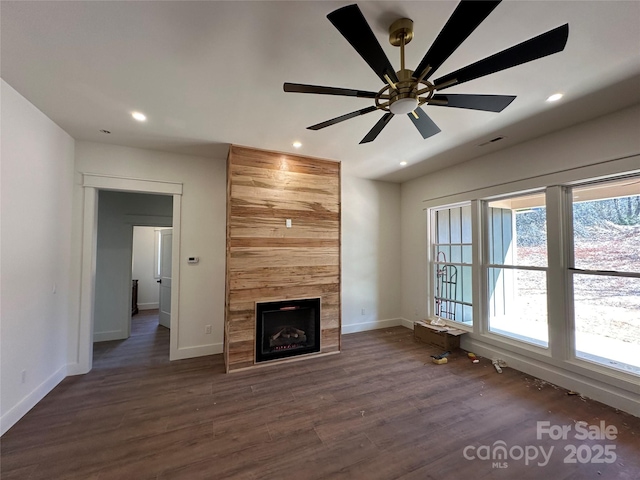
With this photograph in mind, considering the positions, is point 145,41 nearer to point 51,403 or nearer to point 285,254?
point 285,254

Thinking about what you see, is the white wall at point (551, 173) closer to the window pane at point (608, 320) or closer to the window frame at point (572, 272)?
the window frame at point (572, 272)

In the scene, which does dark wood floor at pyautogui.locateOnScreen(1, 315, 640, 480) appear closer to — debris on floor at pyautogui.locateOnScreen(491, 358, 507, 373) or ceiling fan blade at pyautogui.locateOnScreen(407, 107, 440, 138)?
debris on floor at pyautogui.locateOnScreen(491, 358, 507, 373)

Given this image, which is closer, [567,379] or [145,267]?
[567,379]

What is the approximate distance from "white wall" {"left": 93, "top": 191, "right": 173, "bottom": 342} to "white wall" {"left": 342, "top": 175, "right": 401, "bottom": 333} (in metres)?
3.83

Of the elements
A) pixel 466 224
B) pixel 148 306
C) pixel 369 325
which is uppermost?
pixel 466 224

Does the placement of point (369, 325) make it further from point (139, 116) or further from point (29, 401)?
point (139, 116)

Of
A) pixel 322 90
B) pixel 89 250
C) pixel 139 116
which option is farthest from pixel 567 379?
pixel 89 250

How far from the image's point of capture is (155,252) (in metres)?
7.26

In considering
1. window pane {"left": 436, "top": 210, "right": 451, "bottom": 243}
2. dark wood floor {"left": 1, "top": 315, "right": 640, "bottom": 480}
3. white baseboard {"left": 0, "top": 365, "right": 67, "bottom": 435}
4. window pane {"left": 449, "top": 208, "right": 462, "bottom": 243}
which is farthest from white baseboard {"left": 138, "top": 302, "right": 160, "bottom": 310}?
window pane {"left": 449, "top": 208, "right": 462, "bottom": 243}

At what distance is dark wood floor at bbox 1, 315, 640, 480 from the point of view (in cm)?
180

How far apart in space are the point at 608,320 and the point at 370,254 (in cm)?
312

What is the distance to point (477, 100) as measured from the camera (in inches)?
67.0

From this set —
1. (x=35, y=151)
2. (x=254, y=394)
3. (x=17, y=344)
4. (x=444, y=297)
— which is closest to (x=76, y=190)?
(x=35, y=151)

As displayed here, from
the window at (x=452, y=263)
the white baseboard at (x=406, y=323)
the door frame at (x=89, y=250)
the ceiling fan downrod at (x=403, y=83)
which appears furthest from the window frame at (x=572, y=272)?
the door frame at (x=89, y=250)
